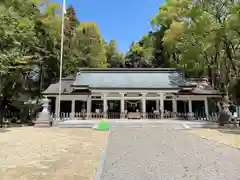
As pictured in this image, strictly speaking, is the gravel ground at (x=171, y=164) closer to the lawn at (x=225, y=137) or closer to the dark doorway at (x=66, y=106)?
the lawn at (x=225, y=137)

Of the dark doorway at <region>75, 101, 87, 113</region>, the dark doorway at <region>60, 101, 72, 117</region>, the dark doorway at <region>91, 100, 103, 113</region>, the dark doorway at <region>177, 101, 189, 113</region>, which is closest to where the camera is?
the dark doorway at <region>75, 101, 87, 113</region>

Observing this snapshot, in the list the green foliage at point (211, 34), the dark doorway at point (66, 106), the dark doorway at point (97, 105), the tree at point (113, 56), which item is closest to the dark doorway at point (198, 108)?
the green foliage at point (211, 34)

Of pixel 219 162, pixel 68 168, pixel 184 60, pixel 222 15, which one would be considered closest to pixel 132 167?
pixel 68 168

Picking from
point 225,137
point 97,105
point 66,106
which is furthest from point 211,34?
point 66,106

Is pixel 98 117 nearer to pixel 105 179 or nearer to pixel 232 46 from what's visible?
pixel 232 46

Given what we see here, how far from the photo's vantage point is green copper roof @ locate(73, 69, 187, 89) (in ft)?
65.8

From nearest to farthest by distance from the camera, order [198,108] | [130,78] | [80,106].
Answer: [80,106]
[198,108]
[130,78]

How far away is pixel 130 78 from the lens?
2205 cm

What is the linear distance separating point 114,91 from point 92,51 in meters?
14.1

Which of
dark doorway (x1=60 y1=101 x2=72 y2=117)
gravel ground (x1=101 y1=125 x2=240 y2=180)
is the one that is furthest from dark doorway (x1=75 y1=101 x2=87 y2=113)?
gravel ground (x1=101 y1=125 x2=240 y2=180)

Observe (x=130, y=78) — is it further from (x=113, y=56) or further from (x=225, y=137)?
(x=113, y=56)

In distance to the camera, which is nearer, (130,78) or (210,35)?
(210,35)

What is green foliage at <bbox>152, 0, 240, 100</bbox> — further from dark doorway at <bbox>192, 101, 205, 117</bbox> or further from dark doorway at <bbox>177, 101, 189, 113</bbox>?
dark doorway at <bbox>177, 101, 189, 113</bbox>

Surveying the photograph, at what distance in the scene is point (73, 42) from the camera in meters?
28.7
